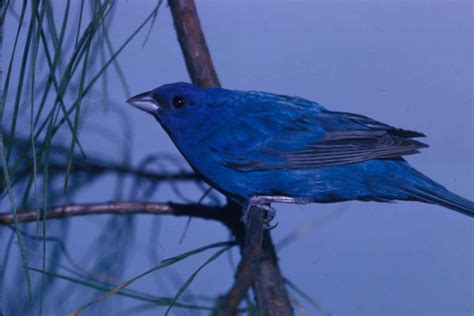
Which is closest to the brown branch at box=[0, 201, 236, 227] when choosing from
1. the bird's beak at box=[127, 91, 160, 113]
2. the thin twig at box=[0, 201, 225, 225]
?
the thin twig at box=[0, 201, 225, 225]

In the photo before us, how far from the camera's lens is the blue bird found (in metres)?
1.65

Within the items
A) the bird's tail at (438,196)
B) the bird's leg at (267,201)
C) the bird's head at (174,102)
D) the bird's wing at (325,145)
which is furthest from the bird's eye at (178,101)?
the bird's tail at (438,196)

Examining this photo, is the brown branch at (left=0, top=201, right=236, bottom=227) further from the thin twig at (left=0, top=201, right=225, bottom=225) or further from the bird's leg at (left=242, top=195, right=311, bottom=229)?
the bird's leg at (left=242, top=195, right=311, bottom=229)

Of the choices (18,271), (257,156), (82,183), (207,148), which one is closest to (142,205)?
(207,148)

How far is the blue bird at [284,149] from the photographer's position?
5.42ft

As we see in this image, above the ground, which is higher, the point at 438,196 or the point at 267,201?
the point at 438,196

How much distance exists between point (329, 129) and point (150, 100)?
505 millimetres

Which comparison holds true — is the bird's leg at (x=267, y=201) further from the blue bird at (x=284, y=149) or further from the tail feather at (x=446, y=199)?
the tail feather at (x=446, y=199)

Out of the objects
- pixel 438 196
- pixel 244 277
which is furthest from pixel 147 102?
A: pixel 244 277

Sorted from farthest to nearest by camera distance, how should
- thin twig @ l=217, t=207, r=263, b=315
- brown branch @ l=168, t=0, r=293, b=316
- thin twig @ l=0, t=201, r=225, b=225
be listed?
thin twig @ l=0, t=201, r=225, b=225 → brown branch @ l=168, t=0, r=293, b=316 → thin twig @ l=217, t=207, r=263, b=315

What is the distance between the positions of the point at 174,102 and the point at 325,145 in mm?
435

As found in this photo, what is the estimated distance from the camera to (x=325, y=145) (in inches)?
66.7

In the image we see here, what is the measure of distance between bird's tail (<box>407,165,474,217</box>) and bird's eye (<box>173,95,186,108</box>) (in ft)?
2.16

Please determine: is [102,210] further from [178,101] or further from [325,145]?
[325,145]
